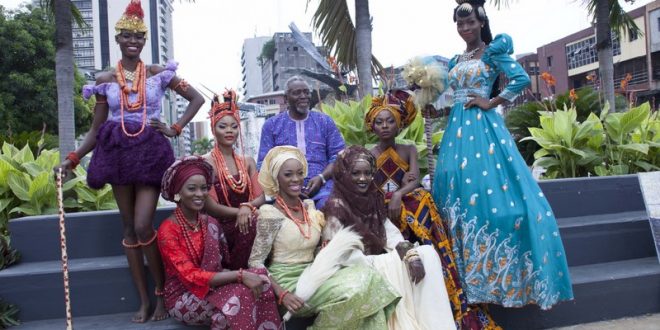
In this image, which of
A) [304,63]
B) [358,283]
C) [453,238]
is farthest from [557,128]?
[304,63]

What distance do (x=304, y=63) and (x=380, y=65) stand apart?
64.5 metres

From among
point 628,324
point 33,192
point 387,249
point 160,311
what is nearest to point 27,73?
point 33,192

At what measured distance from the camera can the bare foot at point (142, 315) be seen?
11.9 ft

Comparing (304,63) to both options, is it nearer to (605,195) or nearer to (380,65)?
(380,65)

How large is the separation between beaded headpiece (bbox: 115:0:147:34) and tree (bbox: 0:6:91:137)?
18.9 metres

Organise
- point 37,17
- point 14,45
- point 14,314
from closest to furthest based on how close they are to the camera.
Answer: point 14,314
point 14,45
point 37,17

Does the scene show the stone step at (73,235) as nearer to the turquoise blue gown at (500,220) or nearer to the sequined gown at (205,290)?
the sequined gown at (205,290)

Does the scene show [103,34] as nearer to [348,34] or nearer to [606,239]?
[348,34]

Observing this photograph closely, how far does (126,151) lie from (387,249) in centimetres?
179

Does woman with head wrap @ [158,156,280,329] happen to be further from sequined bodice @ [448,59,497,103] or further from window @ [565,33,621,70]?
window @ [565,33,621,70]

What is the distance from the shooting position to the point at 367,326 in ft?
10.6

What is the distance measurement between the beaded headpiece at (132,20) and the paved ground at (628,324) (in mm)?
3712

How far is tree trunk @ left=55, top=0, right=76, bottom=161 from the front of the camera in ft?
20.9

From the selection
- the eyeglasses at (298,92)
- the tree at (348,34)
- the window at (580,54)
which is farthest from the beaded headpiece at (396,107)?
the window at (580,54)
